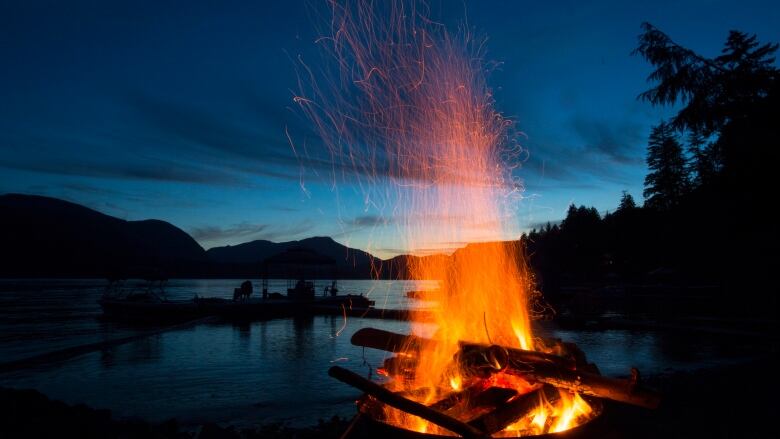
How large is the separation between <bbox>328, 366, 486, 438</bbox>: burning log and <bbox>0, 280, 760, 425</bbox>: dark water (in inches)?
124

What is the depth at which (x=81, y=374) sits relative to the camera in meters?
13.4

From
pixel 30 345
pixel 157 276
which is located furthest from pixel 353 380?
pixel 157 276

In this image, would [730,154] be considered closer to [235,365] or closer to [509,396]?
[509,396]

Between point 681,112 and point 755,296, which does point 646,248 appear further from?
point 681,112

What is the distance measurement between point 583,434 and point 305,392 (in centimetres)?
918

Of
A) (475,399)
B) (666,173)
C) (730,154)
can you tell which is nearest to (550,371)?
(475,399)

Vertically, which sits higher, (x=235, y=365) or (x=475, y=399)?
(x=475, y=399)

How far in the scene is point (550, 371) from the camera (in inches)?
134

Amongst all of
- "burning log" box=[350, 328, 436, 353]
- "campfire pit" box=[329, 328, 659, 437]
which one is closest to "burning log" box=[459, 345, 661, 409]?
"campfire pit" box=[329, 328, 659, 437]

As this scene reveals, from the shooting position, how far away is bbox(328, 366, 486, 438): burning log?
2.72 metres

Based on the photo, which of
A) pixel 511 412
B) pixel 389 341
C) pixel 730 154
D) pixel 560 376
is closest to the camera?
pixel 511 412

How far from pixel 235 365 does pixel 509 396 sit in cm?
1324

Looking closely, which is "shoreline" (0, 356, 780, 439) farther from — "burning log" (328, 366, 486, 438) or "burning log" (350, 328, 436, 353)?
"burning log" (328, 366, 486, 438)

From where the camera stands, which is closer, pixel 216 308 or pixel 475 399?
pixel 475 399
